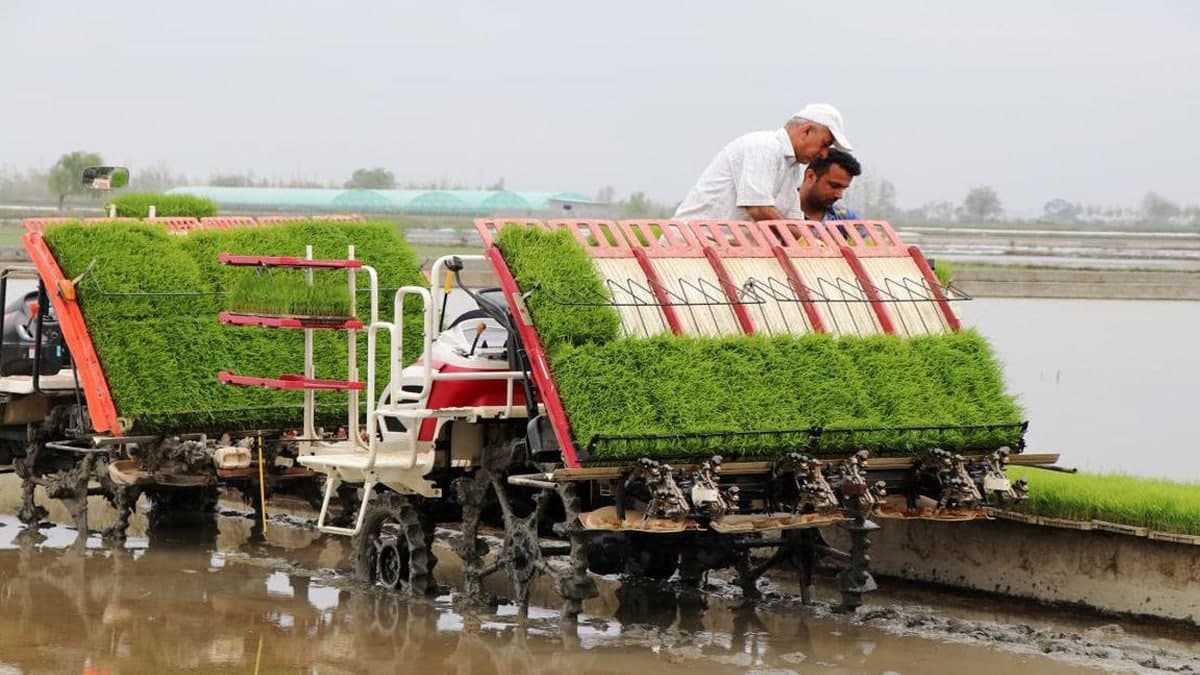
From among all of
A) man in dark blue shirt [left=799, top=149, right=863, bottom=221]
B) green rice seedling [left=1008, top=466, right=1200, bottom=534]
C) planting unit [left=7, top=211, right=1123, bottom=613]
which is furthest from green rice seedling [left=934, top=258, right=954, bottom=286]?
green rice seedling [left=1008, top=466, right=1200, bottom=534]

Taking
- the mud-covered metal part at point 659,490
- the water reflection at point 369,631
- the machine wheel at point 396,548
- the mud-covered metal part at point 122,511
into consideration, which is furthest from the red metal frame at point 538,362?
the mud-covered metal part at point 122,511

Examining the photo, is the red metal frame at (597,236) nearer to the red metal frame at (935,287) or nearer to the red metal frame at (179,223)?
the red metal frame at (935,287)

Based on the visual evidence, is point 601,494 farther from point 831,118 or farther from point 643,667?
point 831,118

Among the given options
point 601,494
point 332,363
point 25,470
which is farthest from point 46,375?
point 601,494

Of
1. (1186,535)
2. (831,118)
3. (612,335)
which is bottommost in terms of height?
(1186,535)

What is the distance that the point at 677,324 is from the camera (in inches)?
451

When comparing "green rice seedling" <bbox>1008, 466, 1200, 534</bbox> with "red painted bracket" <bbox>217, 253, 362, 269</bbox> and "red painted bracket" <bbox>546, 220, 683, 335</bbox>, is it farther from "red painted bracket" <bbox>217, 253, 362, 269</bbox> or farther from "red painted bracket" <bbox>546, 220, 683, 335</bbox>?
"red painted bracket" <bbox>217, 253, 362, 269</bbox>

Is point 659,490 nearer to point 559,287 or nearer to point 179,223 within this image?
point 559,287

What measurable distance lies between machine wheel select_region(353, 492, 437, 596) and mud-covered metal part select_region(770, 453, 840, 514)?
8.18 feet

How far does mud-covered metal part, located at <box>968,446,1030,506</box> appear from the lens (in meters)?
11.5

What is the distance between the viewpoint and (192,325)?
48.6 ft

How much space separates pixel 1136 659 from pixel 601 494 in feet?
9.75

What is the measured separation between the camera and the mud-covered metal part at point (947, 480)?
11.4 m

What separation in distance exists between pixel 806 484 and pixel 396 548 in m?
3.08
